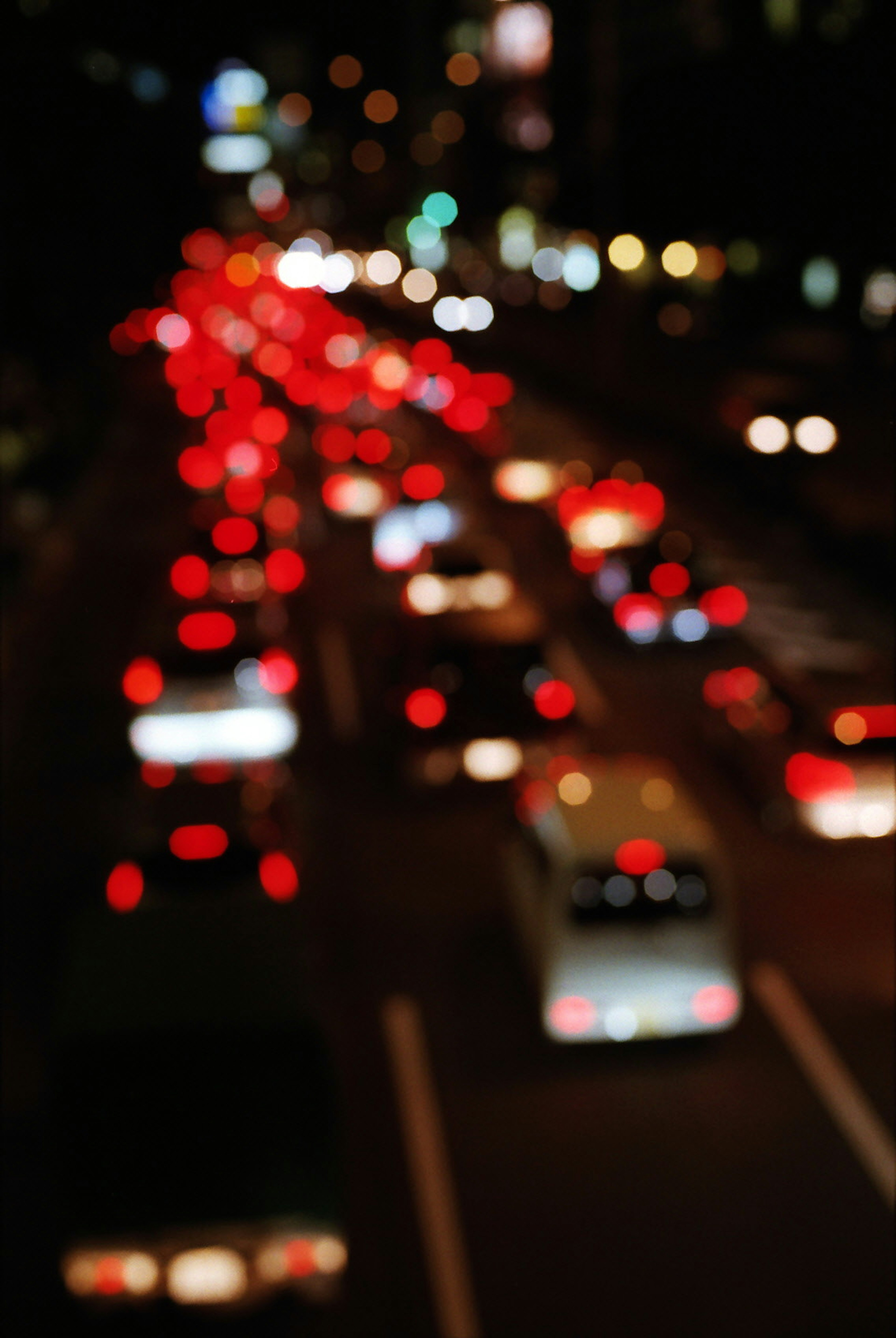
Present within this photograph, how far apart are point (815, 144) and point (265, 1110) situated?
37.0 meters

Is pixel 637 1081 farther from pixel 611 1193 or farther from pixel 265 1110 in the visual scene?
pixel 265 1110

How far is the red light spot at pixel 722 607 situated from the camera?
909 inches

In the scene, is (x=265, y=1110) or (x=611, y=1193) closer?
(x=265, y=1110)

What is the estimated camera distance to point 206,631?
18.1 m

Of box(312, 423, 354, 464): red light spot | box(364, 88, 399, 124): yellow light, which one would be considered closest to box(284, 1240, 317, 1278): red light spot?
box(312, 423, 354, 464): red light spot

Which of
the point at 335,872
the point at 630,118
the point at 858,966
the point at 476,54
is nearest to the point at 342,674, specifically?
the point at 335,872

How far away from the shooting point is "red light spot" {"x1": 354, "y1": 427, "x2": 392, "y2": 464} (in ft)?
131

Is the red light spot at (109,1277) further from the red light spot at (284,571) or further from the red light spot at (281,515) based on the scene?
the red light spot at (281,515)

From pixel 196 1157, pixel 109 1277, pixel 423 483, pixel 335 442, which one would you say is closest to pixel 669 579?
pixel 423 483

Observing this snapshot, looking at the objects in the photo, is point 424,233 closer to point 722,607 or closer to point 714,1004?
point 722,607

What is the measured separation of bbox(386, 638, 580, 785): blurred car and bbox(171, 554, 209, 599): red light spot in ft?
19.7

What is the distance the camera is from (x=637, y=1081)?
10680mm

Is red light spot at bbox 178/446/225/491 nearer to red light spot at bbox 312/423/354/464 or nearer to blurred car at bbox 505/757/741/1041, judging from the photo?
red light spot at bbox 312/423/354/464

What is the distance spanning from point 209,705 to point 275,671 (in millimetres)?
990
